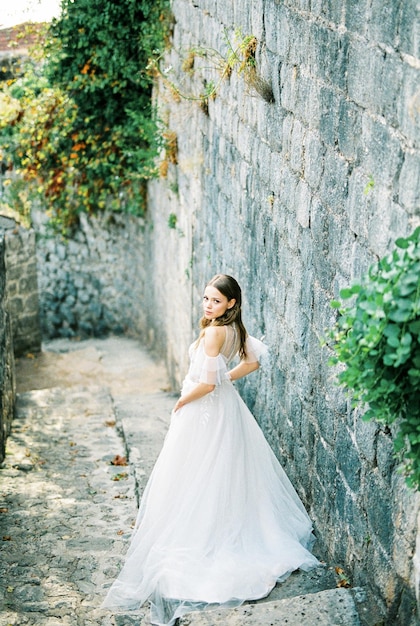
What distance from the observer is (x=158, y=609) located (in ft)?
12.5

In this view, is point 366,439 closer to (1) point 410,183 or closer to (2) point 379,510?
(2) point 379,510

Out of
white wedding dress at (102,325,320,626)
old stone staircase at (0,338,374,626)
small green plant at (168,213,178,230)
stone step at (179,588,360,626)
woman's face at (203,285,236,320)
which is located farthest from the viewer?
small green plant at (168,213,178,230)

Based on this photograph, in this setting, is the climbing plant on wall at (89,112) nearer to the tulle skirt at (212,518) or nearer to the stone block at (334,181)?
the tulle skirt at (212,518)

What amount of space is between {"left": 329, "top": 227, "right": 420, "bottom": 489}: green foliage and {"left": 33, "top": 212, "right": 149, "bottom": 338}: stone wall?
8611mm

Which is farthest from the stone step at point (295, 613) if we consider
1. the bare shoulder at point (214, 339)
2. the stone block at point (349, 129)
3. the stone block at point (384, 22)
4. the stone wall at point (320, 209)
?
the stone block at point (384, 22)

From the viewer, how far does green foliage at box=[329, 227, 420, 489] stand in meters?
2.27

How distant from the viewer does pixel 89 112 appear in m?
9.88

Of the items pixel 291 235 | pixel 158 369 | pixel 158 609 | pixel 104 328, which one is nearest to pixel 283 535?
pixel 158 609

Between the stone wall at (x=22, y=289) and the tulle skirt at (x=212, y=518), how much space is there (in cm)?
635

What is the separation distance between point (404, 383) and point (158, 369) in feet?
25.2

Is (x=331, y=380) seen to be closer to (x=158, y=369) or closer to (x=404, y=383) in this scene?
(x=404, y=383)

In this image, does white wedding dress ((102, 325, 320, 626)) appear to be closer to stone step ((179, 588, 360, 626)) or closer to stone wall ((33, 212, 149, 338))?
stone step ((179, 588, 360, 626))

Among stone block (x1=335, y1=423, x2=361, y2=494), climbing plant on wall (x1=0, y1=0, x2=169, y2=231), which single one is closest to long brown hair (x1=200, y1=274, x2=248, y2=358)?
stone block (x1=335, y1=423, x2=361, y2=494)

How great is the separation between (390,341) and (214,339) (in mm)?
1915
